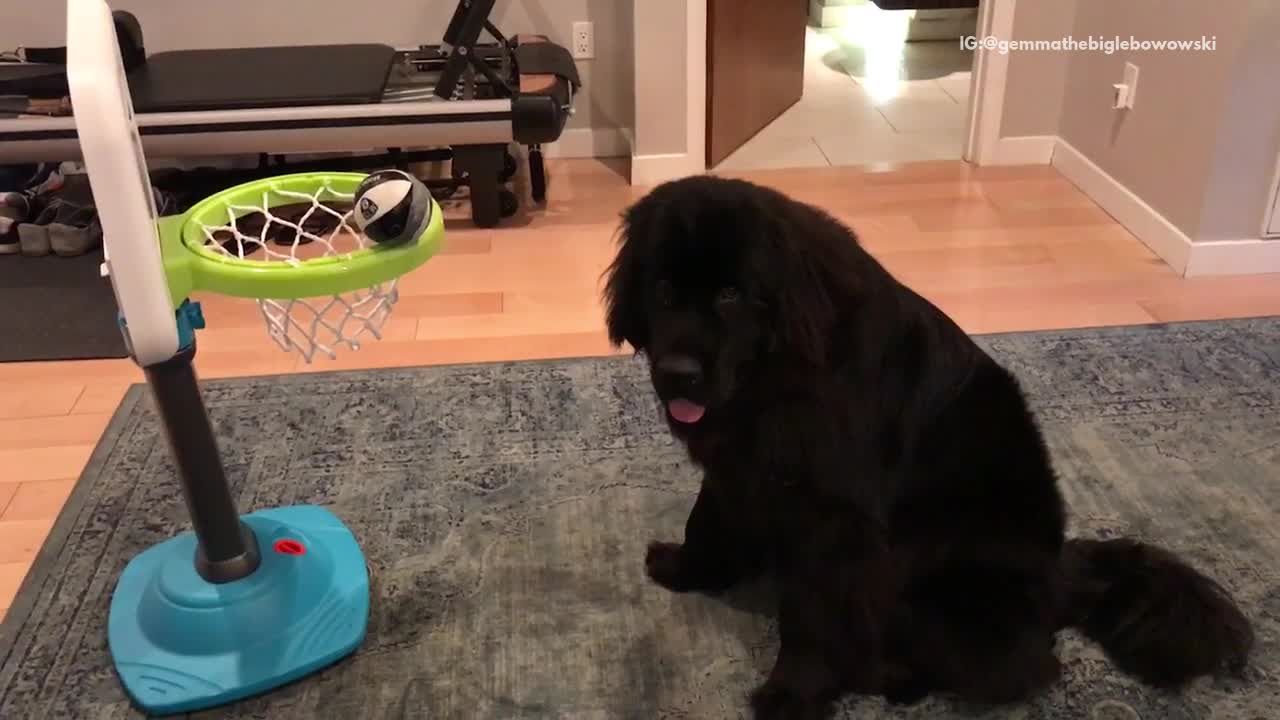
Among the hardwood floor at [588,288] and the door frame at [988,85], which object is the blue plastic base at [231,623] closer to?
the hardwood floor at [588,288]

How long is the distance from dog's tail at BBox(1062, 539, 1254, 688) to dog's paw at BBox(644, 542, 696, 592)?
1.90 ft

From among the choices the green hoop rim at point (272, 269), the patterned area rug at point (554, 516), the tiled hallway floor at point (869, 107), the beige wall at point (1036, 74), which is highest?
the green hoop rim at point (272, 269)

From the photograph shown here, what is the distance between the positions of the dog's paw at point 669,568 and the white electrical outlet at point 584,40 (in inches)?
87.9

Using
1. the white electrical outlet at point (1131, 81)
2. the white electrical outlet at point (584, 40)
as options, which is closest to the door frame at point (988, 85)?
the white electrical outlet at point (1131, 81)

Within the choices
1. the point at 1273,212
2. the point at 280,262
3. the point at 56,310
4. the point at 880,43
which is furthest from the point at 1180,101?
the point at 56,310

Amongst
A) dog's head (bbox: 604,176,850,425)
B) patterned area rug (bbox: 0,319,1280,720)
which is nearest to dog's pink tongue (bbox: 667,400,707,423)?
dog's head (bbox: 604,176,850,425)

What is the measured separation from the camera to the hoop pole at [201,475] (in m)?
1.50

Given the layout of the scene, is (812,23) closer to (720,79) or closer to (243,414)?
(720,79)

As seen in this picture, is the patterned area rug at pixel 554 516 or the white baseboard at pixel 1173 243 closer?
the patterned area rug at pixel 554 516

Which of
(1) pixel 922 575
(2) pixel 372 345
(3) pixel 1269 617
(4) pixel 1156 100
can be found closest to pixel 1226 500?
(3) pixel 1269 617

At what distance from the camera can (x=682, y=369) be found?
126 centimetres

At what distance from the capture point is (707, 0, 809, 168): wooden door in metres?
3.41

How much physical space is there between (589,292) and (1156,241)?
61.6 inches

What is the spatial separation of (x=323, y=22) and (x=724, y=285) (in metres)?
2.69
